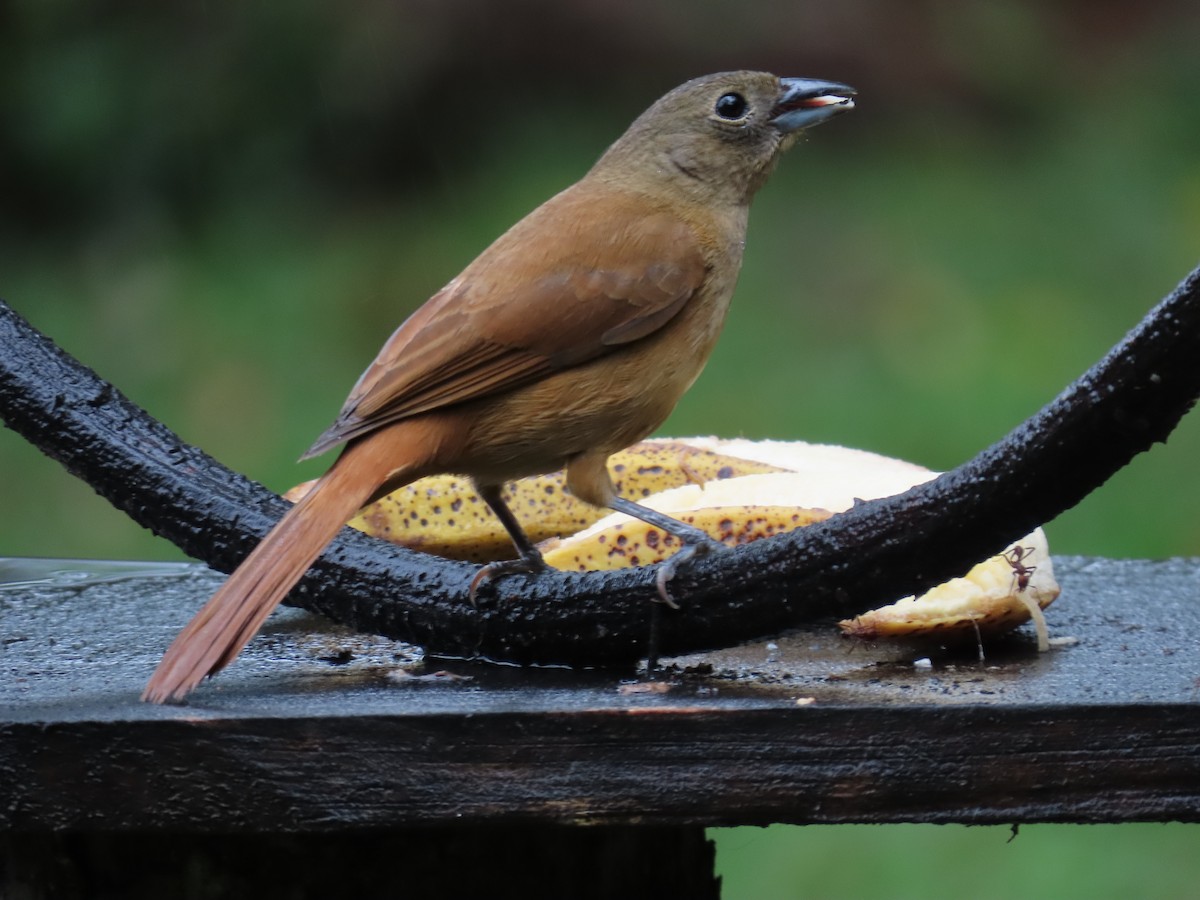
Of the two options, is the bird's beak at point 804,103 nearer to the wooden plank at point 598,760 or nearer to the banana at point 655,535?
the banana at point 655,535

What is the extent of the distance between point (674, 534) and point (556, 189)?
5922 millimetres

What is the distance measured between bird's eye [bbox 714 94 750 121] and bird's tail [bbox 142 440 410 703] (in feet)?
4.01

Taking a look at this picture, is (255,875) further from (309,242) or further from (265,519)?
(309,242)

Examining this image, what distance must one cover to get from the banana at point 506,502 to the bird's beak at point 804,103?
0.68 meters

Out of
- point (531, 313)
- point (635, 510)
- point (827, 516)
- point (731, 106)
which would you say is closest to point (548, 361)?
point (531, 313)

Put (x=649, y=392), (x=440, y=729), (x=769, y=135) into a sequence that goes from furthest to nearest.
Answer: (x=769, y=135) < (x=649, y=392) < (x=440, y=729)

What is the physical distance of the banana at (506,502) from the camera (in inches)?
A: 132

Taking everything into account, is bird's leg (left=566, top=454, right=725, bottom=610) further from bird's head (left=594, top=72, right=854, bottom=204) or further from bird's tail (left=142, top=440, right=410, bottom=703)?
bird's head (left=594, top=72, right=854, bottom=204)

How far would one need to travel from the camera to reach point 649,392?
9.96ft

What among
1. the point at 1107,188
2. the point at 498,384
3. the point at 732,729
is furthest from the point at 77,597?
the point at 1107,188

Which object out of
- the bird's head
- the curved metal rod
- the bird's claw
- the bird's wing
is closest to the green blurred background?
the bird's head

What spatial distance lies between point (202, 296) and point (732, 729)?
6.30 m

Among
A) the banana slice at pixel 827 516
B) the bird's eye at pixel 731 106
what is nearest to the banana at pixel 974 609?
the banana slice at pixel 827 516

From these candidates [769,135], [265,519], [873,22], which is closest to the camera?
[265,519]
